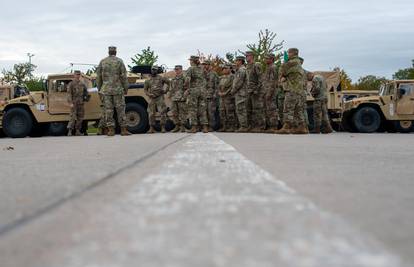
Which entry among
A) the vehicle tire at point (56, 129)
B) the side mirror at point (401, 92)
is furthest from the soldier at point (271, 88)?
the vehicle tire at point (56, 129)

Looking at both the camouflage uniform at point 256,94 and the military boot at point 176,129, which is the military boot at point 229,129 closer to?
the camouflage uniform at point 256,94

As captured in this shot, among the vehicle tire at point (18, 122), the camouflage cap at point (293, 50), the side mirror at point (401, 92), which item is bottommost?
the vehicle tire at point (18, 122)

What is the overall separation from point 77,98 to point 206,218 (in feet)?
43.7

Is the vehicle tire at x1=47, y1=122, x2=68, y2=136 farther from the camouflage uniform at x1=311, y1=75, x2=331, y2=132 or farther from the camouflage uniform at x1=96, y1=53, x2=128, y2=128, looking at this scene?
the camouflage uniform at x1=311, y1=75, x2=331, y2=132

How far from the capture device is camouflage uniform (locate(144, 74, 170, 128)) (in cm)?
1445

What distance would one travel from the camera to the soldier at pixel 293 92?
12.1m

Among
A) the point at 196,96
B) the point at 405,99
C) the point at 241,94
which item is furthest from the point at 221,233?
the point at 405,99

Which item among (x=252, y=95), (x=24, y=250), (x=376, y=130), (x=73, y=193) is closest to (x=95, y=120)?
(x=252, y=95)

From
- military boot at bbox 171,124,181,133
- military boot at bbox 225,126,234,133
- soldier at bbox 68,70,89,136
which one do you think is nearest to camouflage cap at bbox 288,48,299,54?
military boot at bbox 225,126,234,133

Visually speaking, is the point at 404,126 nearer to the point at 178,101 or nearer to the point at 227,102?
the point at 227,102

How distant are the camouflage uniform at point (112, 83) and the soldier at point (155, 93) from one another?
7.20 ft

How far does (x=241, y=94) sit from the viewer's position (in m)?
13.8

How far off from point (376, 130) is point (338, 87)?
3193 millimetres

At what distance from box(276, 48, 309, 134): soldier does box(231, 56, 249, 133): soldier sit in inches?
64.5
